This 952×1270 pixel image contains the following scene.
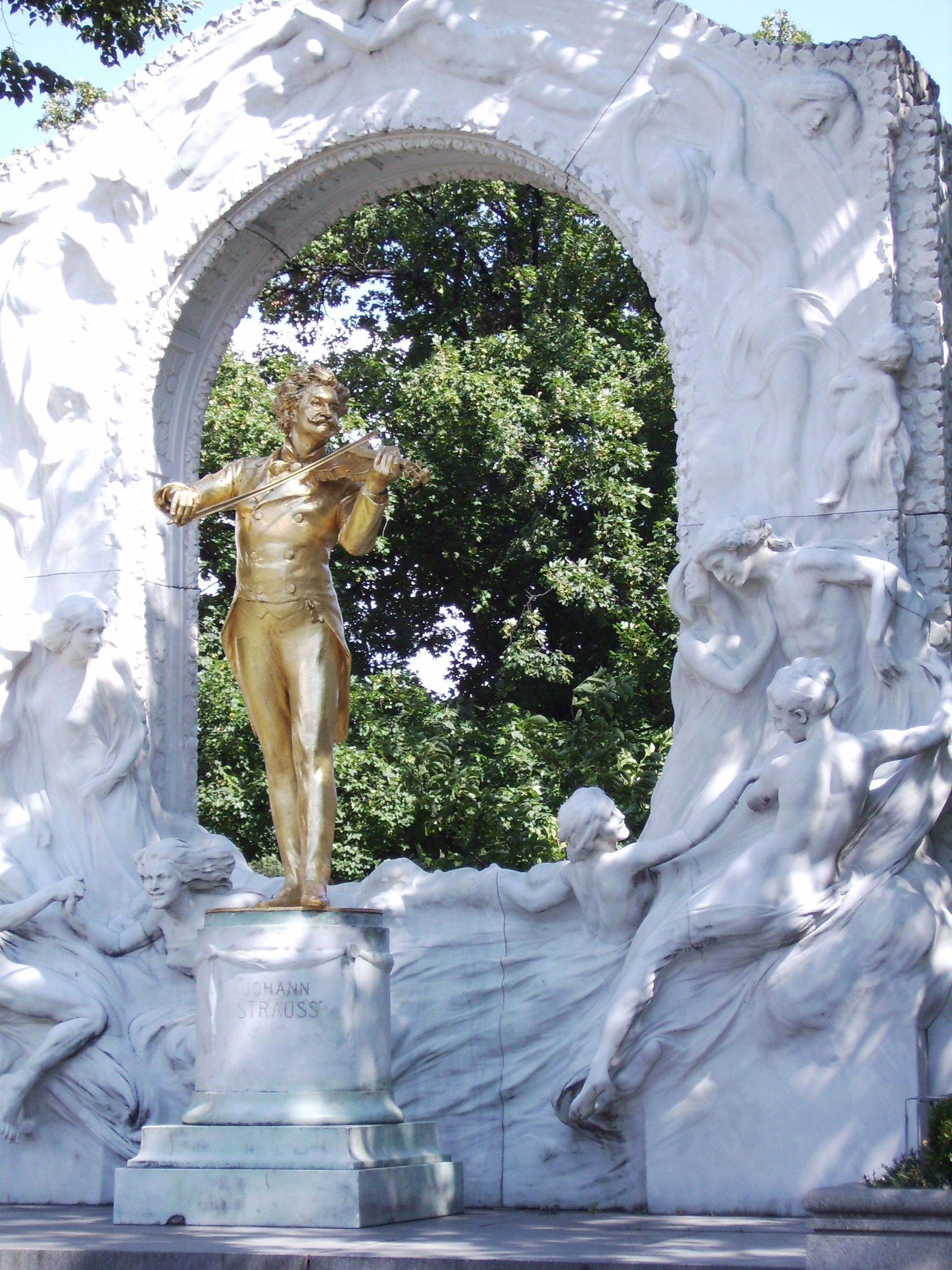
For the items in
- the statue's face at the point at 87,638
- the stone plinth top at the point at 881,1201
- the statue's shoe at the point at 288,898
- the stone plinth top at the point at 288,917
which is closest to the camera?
the stone plinth top at the point at 881,1201

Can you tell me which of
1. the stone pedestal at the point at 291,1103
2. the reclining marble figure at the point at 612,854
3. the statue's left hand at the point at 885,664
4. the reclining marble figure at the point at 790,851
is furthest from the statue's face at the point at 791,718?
the stone pedestal at the point at 291,1103

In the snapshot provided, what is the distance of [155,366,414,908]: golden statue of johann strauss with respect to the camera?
7645 mm

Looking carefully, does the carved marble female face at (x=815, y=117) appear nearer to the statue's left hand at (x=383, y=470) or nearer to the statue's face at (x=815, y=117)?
the statue's face at (x=815, y=117)

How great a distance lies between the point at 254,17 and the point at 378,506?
3767 mm

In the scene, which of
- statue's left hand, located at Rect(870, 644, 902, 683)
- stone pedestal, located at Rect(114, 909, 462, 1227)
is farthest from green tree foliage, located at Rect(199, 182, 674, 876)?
stone pedestal, located at Rect(114, 909, 462, 1227)

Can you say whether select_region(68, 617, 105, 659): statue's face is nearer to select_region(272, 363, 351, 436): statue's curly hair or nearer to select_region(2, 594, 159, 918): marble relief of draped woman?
select_region(2, 594, 159, 918): marble relief of draped woman

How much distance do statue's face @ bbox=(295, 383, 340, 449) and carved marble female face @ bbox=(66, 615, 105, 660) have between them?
210 cm

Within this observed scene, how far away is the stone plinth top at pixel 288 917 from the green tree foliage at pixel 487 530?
6126 millimetres

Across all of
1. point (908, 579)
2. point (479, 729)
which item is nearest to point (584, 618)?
point (479, 729)

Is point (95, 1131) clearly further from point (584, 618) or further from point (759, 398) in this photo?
point (584, 618)

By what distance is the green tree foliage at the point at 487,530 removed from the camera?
14000mm

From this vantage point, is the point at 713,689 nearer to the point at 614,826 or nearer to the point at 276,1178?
the point at 614,826

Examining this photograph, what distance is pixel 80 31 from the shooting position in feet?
37.7

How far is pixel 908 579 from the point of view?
8086mm
